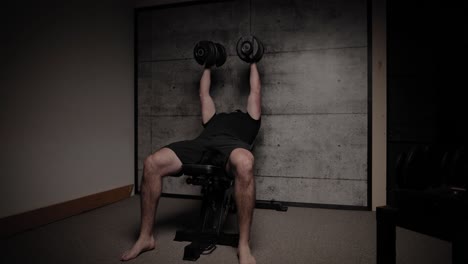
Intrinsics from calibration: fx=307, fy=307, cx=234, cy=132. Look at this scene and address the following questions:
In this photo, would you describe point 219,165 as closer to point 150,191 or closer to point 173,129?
point 150,191

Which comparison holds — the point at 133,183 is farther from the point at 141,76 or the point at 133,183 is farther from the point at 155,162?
the point at 155,162

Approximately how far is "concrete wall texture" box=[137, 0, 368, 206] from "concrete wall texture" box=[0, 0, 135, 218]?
46 centimetres

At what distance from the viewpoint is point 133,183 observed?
393 centimetres

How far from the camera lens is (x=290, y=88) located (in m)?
3.40

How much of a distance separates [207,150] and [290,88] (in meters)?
1.45

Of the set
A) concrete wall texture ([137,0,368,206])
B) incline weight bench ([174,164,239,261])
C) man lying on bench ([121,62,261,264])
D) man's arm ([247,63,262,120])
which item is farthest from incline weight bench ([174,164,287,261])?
concrete wall texture ([137,0,368,206])

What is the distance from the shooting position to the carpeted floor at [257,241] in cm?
202

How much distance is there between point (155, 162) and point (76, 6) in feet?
6.45

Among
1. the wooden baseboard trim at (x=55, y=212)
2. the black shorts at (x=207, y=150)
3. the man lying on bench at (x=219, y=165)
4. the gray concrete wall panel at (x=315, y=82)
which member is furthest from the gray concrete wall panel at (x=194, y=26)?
the wooden baseboard trim at (x=55, y=212)

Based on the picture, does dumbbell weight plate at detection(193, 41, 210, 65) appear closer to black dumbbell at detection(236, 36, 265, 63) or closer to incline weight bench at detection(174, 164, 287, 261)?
black dumbbell at detection(236, 36, 265, 63)

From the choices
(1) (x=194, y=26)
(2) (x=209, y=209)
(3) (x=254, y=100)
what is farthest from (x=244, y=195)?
(1) (x=194, y=26)

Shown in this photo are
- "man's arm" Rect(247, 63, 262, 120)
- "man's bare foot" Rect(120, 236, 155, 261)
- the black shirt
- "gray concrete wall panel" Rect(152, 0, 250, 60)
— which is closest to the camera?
"man's bare foot" Rect(120, 236, 155, 261)

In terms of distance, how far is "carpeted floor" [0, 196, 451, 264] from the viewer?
6.63 feet

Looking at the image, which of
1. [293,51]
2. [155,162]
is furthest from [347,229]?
[293,51]
